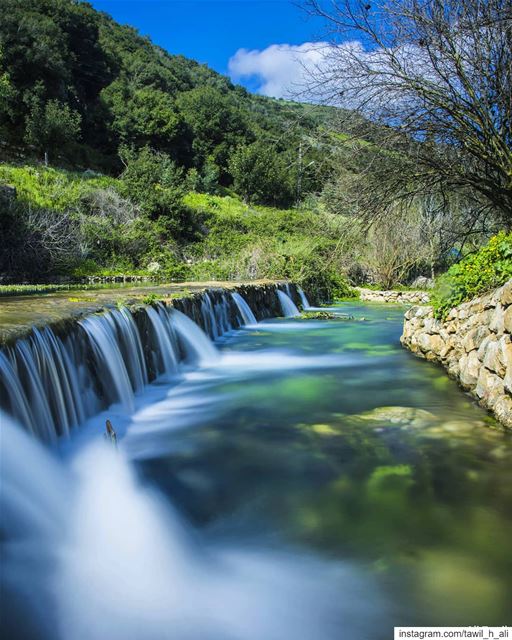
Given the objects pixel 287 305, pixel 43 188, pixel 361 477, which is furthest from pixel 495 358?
pixel 43 188

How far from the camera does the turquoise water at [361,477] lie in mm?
2691

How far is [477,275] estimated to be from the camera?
678cm

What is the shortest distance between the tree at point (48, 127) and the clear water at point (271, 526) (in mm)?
30316

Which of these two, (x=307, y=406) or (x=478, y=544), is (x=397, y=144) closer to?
(x=307, y=406)

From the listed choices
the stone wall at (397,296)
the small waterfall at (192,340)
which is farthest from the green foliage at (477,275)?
the stone wall at (397,296)

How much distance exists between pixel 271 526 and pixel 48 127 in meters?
33.8

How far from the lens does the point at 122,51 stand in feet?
184

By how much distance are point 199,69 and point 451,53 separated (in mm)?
82071

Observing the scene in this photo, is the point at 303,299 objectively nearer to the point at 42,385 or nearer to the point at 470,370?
the point at 470,370

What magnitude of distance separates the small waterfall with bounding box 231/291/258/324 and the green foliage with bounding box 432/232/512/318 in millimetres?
6181

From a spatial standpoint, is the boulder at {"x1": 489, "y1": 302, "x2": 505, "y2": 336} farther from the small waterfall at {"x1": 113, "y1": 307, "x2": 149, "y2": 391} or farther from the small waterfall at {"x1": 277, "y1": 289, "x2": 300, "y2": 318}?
the small waterfall at {"x1": 277, "y1": 289, "x2": 300, "y2": 318}

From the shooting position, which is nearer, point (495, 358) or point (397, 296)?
point (495, 358)

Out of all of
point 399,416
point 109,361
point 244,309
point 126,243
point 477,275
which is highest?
point 126,243

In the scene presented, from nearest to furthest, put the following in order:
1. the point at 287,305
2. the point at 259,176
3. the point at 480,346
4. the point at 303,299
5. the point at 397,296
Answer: the point at 480,346 → the point at 287,305 → the point at 303,299 → the point at 397,296 → the point at 259,176
